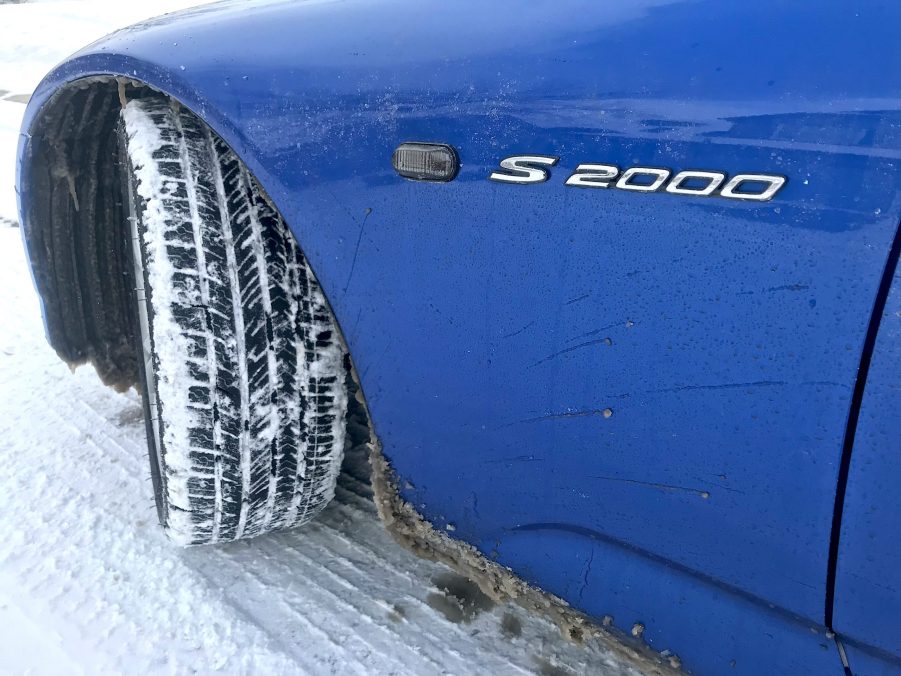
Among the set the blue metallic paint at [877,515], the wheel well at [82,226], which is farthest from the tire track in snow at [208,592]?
the blue metallic paint at [877,515]

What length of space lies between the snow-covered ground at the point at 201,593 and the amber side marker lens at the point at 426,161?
3.74ft

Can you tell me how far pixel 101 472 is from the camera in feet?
7.59

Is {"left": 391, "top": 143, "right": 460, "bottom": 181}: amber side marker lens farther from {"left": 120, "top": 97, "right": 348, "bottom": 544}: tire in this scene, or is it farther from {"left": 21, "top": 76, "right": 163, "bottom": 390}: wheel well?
{"left": 21, "top": 76, "right": 163, "bottom": 390}: wheel well

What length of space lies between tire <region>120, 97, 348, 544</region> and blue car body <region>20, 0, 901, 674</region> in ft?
0.56

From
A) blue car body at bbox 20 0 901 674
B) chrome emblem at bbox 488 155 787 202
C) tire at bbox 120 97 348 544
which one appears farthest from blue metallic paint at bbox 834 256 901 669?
tire at bbox 120 97 348 544

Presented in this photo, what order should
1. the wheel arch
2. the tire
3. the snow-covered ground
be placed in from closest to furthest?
the tire → the snow-covered ground → the wheel arch

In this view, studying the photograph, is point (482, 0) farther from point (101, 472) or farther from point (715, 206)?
point (101, 472)

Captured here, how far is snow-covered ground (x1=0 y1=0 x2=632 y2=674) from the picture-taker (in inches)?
66.4

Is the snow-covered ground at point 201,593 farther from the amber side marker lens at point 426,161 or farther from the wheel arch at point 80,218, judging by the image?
the amber side marker lens at point 426,161

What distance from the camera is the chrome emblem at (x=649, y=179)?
0.97 metres

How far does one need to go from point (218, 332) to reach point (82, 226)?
105 cm

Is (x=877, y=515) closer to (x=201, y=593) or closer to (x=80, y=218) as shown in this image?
(x=201, y=593)

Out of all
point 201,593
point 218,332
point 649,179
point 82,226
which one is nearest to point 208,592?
point 201,593

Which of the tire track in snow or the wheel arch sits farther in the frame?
the wheel arch
